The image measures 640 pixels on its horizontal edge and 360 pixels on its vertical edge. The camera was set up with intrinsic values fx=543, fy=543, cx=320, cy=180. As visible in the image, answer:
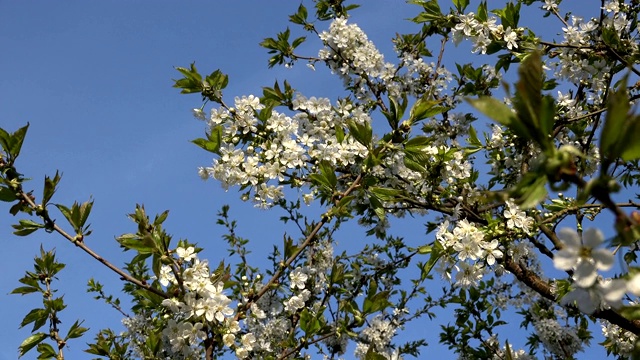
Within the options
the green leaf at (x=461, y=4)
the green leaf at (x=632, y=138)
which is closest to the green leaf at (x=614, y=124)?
the green leaf at (x=632, y=138)

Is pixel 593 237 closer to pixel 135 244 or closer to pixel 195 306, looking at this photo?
pixel 195 306

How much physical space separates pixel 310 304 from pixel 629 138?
4750 millimetres

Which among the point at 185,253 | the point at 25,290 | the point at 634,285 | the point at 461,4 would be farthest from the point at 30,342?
the point at 461,4

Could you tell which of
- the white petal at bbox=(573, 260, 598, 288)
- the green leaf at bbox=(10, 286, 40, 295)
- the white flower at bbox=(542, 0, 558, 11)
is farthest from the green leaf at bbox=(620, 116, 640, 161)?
the white flower at bbox=(542, 0, 558, 11)

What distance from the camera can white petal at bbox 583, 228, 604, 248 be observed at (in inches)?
37.4

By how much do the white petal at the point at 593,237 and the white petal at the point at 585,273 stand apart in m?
0.04

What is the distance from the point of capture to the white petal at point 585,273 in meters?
0.99

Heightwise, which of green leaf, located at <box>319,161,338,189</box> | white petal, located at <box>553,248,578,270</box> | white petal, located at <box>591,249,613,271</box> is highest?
green leaf, located at <box>319,161,338,189</box>

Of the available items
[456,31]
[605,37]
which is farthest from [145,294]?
[605,37]

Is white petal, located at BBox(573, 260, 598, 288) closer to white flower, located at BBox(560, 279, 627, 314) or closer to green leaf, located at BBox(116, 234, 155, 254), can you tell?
white flower, located at BBox(560, 279, 627, 314)

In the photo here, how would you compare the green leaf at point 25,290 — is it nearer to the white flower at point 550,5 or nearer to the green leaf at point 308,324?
the green leaf at point 308,324

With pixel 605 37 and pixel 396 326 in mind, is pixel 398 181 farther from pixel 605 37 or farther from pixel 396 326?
pixel 396 326

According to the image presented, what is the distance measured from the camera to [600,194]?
2.72 feet

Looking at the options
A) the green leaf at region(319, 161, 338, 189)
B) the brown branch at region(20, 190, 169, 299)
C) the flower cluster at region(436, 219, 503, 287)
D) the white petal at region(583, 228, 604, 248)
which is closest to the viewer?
the white petal at region(583, 228, 604, 248)
